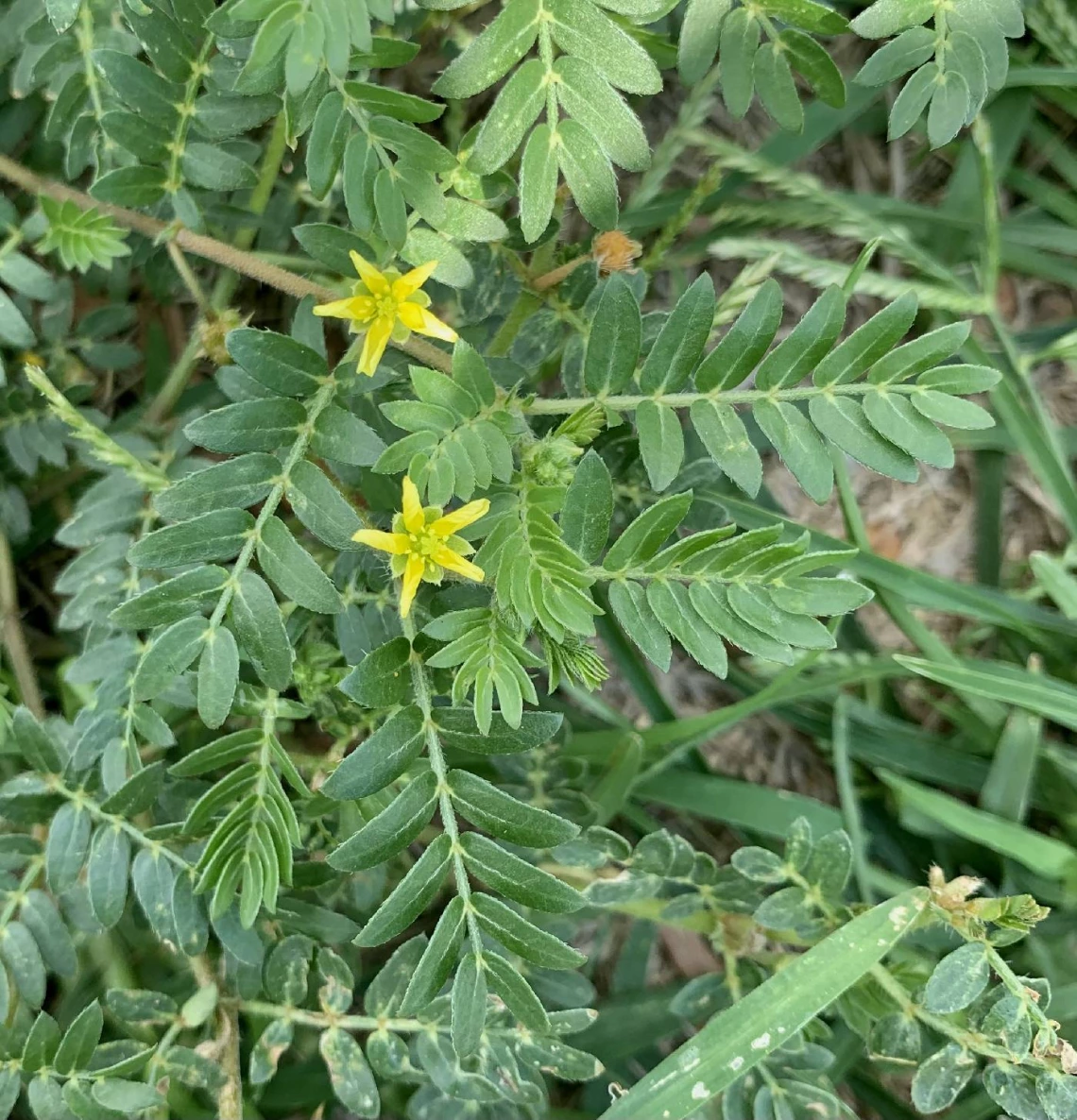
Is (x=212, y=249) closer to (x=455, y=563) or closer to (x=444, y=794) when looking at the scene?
(x=455, y=563)

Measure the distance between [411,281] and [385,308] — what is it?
0.18 ft

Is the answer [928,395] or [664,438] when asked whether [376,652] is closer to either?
[664,438]

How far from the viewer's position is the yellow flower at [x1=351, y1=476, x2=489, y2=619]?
1.07 m

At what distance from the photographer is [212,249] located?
139cm

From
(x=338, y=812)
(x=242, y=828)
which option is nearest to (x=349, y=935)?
(x=338, y=812)

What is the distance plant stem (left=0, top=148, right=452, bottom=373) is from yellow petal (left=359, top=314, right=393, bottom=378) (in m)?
0.12

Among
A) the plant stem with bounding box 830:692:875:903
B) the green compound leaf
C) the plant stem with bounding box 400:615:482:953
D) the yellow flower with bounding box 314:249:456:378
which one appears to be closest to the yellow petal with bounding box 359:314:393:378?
the yellow flower with bounding box 314:249:456:378

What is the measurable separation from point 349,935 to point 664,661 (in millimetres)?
681

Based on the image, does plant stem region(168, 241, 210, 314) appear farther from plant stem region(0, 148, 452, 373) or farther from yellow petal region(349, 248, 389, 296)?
yellow petal region(349, 248, 389, 296)

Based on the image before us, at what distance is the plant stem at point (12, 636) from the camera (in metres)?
1.68

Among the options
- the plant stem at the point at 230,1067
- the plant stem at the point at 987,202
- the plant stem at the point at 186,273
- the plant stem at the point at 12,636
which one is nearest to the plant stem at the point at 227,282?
the plant stem at the point at 186,273

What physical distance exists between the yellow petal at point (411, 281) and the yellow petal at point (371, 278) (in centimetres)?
2

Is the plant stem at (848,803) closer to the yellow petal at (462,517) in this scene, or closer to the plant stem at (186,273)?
the yellow petal at (462,517)

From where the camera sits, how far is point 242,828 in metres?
1.23
